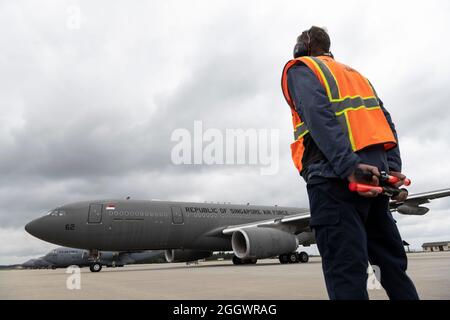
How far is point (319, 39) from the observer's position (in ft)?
7.27

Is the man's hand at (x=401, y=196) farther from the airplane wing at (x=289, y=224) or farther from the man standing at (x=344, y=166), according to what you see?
the airplane wing at (x=289, y=224)

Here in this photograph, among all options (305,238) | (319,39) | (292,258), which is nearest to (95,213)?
(292,258)

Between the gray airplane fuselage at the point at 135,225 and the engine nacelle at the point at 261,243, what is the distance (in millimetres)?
2137

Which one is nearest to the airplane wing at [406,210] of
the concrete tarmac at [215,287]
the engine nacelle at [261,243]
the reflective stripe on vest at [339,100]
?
the engine nacelle at [261,243]

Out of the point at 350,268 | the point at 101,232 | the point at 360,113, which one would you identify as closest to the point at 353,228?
the point at 350,268

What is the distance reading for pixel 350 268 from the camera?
1.69 meters

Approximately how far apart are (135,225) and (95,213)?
153 centimetres

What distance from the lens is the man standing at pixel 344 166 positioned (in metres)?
1.72

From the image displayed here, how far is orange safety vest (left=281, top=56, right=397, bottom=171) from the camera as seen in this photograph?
189 cm

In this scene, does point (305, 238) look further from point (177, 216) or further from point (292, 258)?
point (177, 216)

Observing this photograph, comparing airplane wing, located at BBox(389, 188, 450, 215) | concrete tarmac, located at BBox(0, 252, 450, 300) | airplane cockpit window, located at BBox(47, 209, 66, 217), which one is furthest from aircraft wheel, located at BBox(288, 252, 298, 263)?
airplane cockpit window, located at BBox(47, 209, 66, 217)

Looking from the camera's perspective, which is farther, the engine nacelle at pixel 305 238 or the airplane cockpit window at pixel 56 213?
the engine nacelle at pixel 305 238

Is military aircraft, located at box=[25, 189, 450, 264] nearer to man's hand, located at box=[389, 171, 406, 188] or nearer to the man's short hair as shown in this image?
man's hand, located at box=[389, 171, 406, 188]
